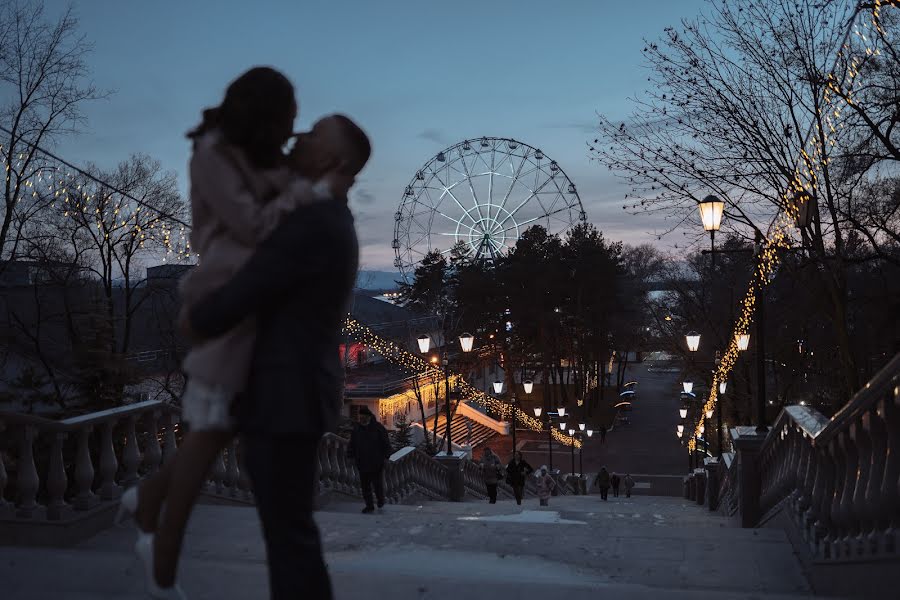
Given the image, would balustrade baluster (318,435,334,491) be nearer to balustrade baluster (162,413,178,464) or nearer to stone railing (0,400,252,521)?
stone railing (0,400,252,521)

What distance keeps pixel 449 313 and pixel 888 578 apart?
1723 inches

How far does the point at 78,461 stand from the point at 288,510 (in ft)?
14.4

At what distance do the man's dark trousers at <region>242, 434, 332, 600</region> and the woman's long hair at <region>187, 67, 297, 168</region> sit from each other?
27.7 inches

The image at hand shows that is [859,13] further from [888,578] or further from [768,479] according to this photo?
[888,578]

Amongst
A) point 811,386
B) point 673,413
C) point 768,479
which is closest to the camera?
point 768,479

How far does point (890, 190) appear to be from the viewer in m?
13.7

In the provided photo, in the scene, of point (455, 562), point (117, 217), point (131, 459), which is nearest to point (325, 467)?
point (131, 459)

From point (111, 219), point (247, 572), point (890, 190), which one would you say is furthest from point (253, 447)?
point (111, 219)

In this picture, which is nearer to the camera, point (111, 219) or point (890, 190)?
point (890, 190)

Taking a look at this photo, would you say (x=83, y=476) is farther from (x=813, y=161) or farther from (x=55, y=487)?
(x=813, y=161)

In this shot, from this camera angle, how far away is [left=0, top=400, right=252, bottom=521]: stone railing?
5250 millimetres

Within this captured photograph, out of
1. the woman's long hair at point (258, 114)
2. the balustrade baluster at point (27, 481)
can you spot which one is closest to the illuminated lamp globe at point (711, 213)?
the balustrade baluster at point (27, 481)

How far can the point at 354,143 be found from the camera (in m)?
2.01

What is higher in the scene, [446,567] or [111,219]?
[111,219]
